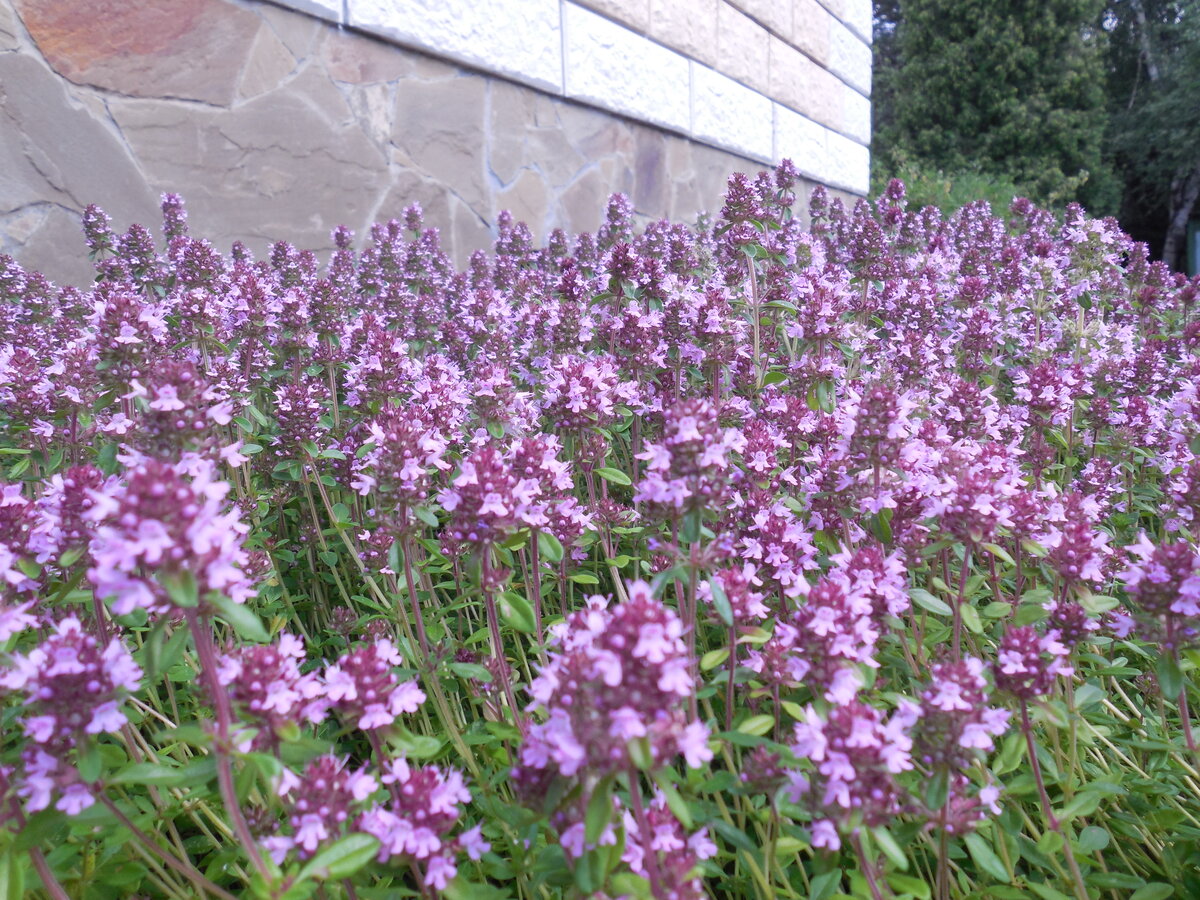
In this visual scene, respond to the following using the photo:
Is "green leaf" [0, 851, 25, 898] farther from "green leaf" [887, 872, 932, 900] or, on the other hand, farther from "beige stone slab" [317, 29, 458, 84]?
"beige stone slab" [317, 29, 458, 84]

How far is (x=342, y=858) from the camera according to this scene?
1146 mm

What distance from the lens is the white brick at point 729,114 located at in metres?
8.22

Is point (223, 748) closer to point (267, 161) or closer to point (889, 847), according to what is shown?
point (889, 847)

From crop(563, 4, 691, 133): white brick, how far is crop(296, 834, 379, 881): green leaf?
687 cm

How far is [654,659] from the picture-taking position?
1.02 meters

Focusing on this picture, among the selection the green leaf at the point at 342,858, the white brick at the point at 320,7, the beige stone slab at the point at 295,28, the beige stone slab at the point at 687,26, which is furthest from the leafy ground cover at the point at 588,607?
the beige stone slab at the point at 687,26

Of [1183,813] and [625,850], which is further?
[1183,813]

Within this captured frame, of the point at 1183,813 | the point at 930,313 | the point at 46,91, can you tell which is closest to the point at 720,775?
the point at 1183,813

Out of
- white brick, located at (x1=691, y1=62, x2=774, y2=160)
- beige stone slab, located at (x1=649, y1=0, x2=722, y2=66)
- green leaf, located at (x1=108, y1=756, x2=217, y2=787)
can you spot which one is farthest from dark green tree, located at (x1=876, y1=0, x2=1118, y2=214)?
green leaf, located at (x1=108, y1=756, x2=217, y2=787)

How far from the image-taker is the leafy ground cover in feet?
4.01

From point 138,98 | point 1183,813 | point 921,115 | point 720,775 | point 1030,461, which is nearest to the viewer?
point 720,775

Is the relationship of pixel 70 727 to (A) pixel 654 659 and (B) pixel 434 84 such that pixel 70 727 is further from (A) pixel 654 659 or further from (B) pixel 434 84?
(B) pixel 434 84

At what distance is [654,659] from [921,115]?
21645mm

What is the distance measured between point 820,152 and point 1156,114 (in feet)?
45.5
